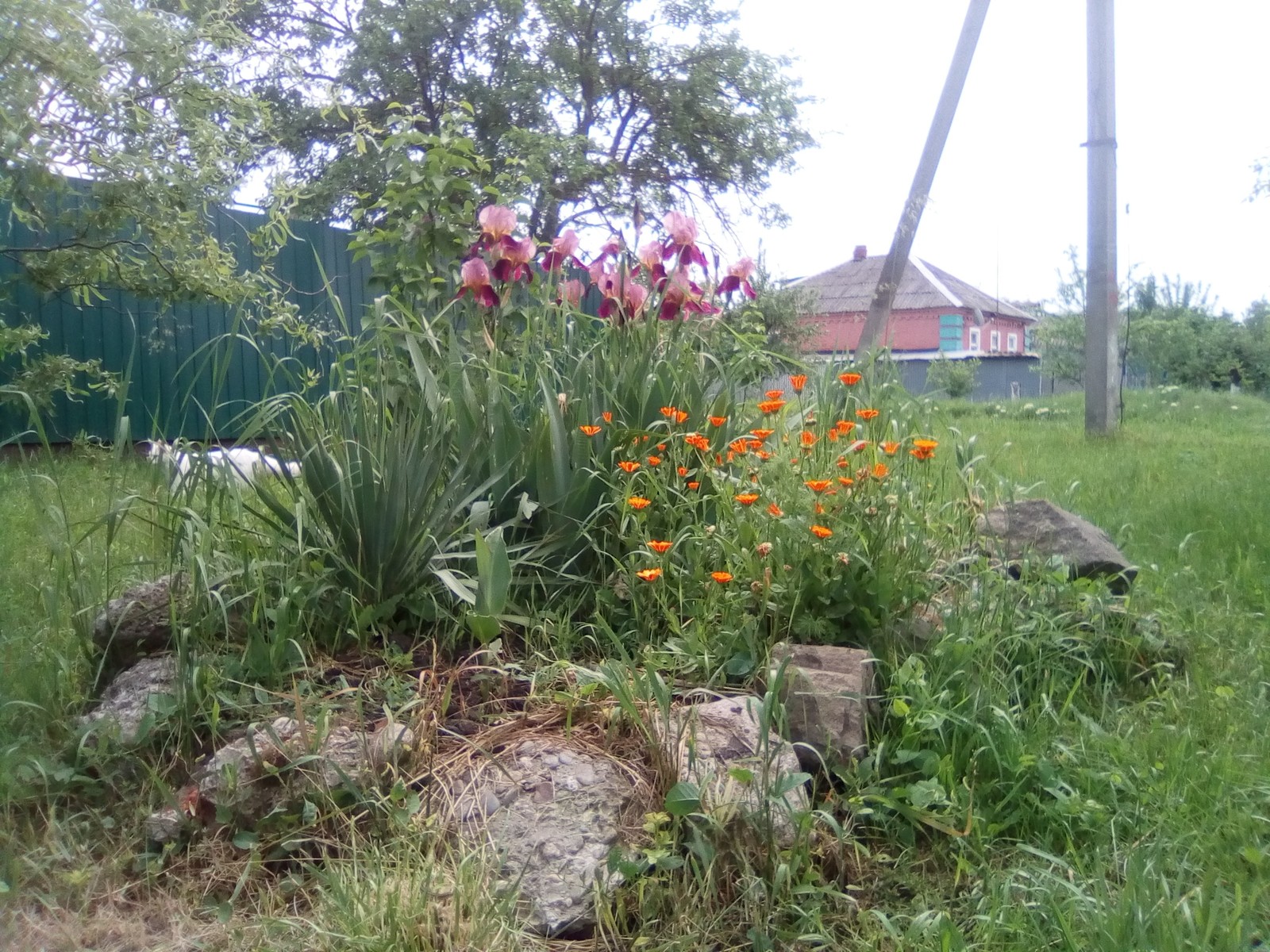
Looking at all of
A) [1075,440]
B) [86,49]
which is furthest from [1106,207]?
[86,49]

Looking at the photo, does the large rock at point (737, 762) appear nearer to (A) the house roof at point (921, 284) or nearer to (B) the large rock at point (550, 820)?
(B) the large rock at point (550, 820)

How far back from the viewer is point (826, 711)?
2195 mm

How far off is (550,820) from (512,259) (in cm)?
190

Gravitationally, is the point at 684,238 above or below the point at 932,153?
below

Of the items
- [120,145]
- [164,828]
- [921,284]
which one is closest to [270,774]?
[164,828]

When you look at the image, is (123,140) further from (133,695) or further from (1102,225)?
(1102,225)

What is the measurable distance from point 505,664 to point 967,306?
31625mm

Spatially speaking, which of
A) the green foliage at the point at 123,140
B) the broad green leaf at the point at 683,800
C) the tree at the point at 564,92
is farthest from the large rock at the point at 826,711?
the tree at the point at 564,92

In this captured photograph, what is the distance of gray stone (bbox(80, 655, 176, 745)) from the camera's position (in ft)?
7.32

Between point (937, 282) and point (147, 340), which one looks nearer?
point (147, 340)

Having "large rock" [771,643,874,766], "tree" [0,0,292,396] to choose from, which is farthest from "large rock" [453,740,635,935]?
"tree" [0,0,292,396]

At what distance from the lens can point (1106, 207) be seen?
7141mm

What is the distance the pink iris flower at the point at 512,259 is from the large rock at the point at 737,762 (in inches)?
65.1

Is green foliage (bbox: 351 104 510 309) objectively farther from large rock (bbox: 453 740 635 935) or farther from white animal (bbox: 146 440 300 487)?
large rock (bbox: 453 740 635 935)
